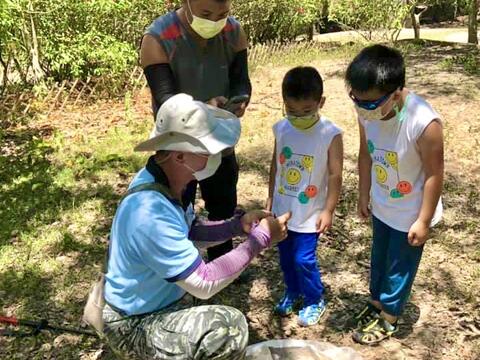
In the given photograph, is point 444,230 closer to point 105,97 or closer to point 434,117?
point 434,117

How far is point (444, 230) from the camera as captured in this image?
3.54 metres

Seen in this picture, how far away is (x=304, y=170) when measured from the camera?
244 centimetres

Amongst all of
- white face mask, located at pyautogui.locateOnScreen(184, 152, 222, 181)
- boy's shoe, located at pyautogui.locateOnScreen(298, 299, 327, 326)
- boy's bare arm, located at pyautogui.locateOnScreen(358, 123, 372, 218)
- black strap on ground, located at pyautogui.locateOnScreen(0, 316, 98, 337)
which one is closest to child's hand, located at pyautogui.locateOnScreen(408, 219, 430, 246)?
boy's bare arm, located at pyautogui.locateOnScreen(358, 123, 372, 218)

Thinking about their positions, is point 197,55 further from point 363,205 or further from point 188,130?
point 363,205

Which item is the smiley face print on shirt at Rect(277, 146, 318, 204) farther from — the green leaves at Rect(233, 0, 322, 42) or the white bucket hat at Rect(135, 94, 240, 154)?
the green leaves at Rect(233, 0, 322, 42)

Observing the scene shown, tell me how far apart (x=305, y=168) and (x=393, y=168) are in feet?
1.34

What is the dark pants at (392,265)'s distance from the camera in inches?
90.3

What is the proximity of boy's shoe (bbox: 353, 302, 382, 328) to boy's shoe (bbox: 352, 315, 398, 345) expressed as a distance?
23 millimetres

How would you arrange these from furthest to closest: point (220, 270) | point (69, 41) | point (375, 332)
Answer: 1. point (69, 41)
2. point (375, 332)
3. point (220, 270)

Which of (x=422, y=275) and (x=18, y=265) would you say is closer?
(x=422, y=275)

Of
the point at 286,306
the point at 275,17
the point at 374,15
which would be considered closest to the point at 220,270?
the point at 286,306

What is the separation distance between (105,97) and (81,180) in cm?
250

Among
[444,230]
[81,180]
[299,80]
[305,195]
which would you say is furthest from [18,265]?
[444,230]

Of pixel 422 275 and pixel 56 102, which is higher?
pixel 56 102
